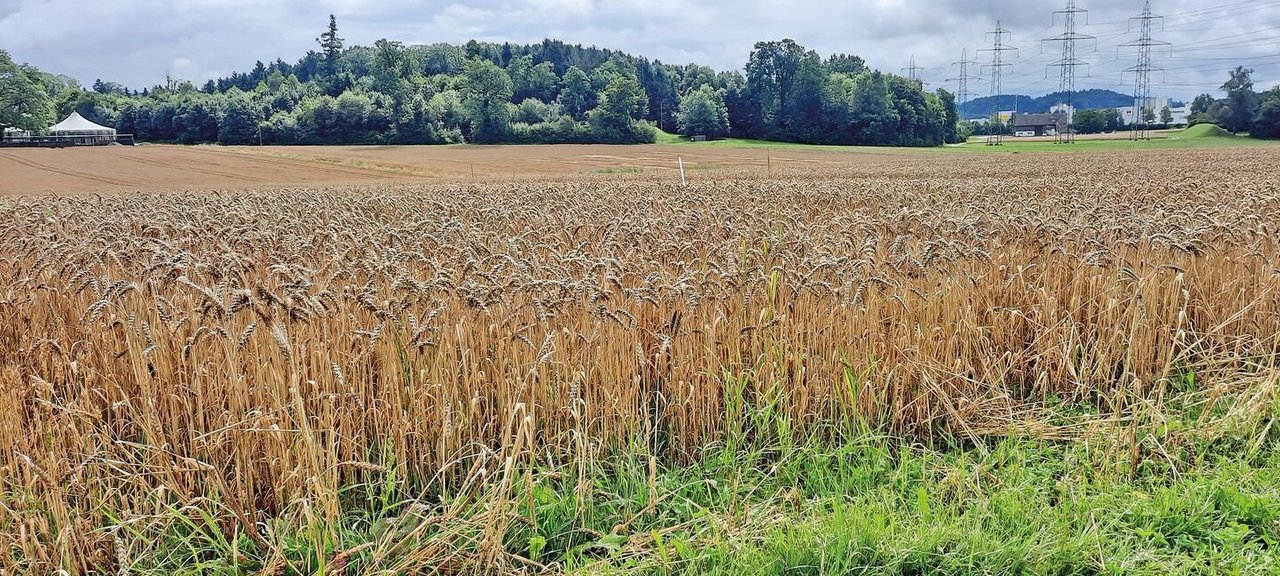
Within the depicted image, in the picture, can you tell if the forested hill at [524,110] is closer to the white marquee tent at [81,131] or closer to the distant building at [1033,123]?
the white marquee tent at [81,131]

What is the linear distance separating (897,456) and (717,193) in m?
12.1

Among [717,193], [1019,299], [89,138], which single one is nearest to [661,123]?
[89,138]

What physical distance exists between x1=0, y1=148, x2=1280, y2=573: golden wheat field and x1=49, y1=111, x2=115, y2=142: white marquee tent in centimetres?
10347

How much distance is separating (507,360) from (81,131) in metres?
112

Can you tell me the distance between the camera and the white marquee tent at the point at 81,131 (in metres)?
91.4

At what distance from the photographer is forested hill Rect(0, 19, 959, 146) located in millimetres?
93688

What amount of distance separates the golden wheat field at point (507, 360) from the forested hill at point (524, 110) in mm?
88280

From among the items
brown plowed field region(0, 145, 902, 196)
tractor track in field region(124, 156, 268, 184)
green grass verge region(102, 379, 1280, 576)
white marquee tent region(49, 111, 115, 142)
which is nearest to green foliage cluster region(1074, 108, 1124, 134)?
brown plowed field region(0, 145, 902, 196)

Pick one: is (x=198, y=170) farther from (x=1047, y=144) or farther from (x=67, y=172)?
(x=1047, y=144)

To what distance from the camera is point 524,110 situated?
98.9 metres

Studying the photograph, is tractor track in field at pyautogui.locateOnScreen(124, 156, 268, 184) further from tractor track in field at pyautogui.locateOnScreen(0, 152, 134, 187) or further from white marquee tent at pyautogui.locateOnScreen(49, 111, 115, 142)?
white marquee tent at pyautogui.locateOnScreen(49, 111, 115, 142)

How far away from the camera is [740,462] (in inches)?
166

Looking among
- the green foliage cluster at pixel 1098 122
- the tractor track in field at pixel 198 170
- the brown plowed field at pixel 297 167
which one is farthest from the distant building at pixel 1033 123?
the tractor track in field at pixel 198 170

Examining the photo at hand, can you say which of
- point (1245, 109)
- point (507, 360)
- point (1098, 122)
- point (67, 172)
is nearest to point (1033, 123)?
point (1098, 122)
